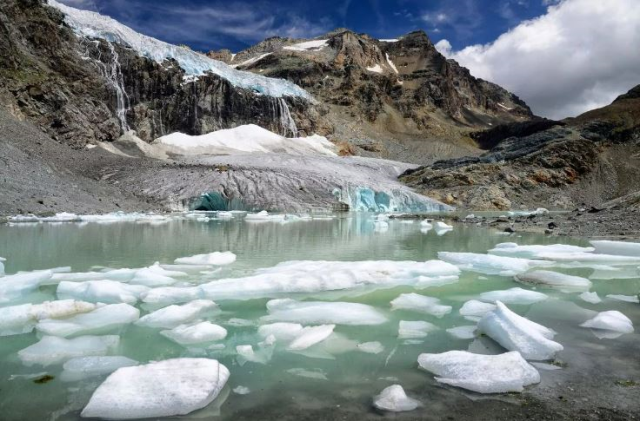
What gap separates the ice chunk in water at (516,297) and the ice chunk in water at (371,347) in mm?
2202

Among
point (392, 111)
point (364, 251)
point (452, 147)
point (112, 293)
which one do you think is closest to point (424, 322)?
point (112, 293)

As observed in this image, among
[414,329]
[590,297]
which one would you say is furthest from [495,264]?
[414,329]

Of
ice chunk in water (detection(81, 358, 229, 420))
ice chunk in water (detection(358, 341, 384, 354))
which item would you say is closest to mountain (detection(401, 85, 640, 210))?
ice chunk in water (detection(358, 341, 384, 354))

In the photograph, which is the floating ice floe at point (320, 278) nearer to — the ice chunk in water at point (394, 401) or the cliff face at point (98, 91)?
the ice chunk in water at point (394, 401)

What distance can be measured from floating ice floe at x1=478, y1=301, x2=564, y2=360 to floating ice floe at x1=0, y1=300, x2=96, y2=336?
380 centimetres

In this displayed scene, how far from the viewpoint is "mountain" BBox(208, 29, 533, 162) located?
77.6 m

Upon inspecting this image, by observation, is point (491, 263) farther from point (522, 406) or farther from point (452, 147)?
point (452, 147)

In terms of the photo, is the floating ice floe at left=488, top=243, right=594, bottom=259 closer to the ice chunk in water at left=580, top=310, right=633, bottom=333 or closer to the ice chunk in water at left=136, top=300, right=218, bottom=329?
the ice chunk in water at left=580, top=310, right=633, bottom=333

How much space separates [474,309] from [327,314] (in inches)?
63.7

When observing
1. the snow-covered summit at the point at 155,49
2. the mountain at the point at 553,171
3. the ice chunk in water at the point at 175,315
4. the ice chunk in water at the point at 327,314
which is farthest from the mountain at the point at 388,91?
the ice chunk in water at the point at 175,315

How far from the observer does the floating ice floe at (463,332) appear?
405 cm

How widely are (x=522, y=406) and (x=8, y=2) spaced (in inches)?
1915

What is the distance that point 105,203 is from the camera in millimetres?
22266

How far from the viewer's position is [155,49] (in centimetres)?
5212
